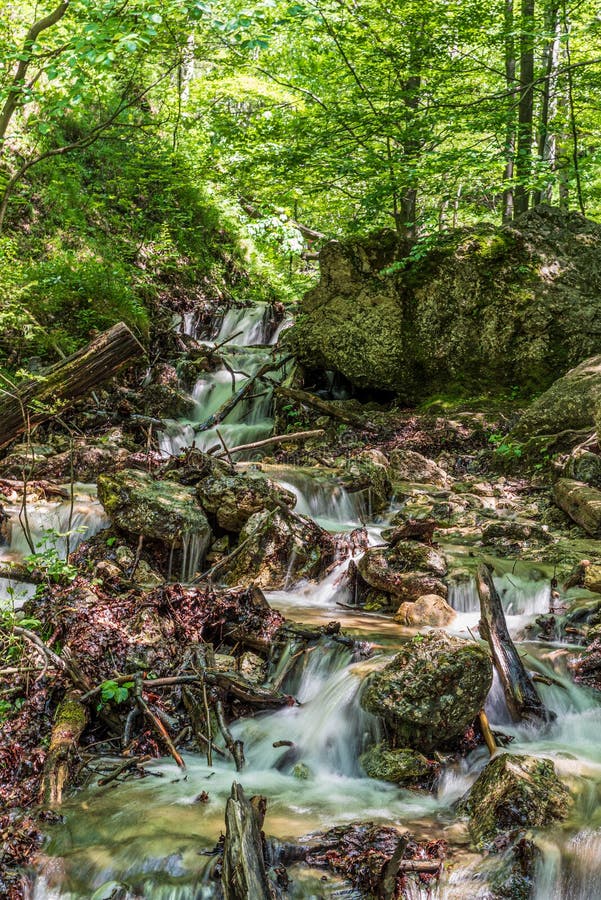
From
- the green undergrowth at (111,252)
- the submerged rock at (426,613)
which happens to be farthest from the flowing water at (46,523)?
the submerged rock at (426,613)

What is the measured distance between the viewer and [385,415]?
416 inches

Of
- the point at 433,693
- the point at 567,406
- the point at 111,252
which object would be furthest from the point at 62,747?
the point at 111,252

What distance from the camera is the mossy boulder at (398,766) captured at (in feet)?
11.2

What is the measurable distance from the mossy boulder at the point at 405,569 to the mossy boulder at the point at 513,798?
2.25 meters

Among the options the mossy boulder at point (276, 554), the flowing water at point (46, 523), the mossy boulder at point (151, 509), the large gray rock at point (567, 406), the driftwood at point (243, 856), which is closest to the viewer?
the driftwood at point (243, 856)

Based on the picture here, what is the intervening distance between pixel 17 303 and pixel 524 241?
26.2 ft

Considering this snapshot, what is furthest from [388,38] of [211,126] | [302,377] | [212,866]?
[212,866]

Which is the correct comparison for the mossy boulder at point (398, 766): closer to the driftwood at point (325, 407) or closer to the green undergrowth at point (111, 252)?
the green undergrowth at point (111, 252)

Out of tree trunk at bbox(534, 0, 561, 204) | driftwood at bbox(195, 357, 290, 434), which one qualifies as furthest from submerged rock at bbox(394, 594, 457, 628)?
tree trunk at bbox(534, 0, 561, 204)

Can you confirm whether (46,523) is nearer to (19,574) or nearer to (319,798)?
(19,574)

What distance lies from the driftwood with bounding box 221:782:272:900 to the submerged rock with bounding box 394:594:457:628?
8.35 ft

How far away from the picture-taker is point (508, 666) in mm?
3969

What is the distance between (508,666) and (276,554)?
2.50 metres

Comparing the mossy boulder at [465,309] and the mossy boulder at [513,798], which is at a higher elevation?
the mossy boulder at [465,309]
